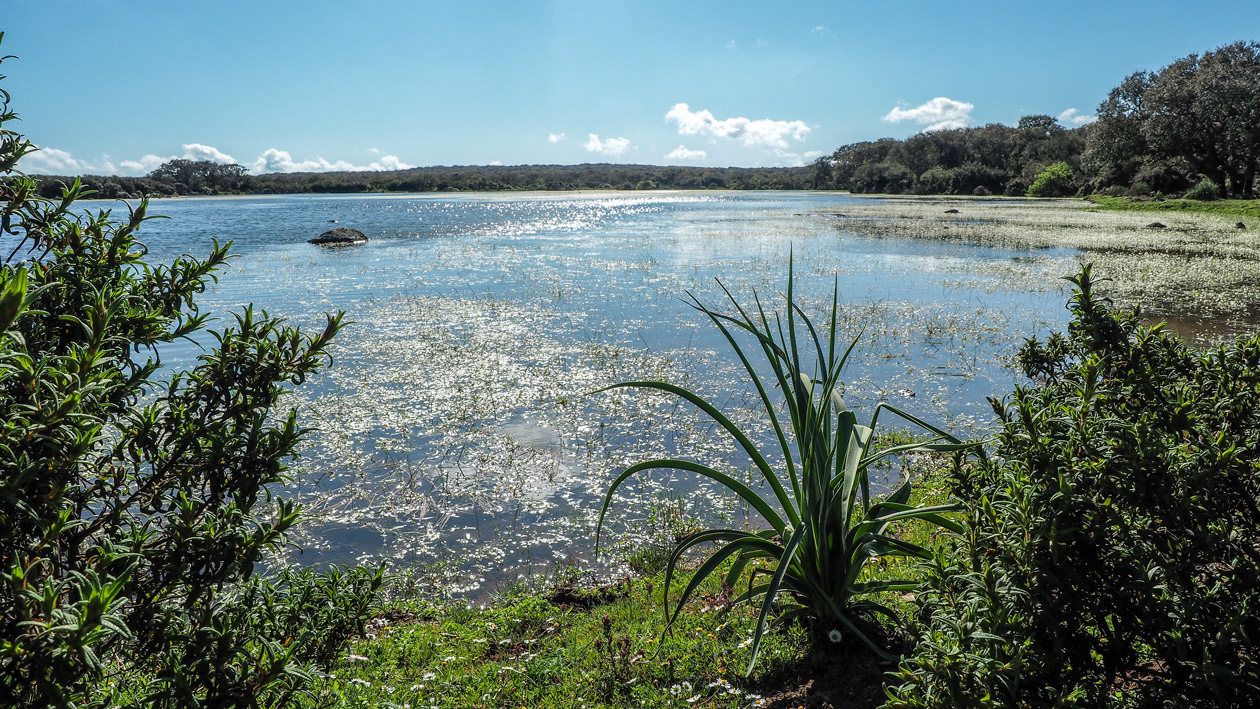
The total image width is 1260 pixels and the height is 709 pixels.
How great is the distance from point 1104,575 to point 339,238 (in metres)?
32.8

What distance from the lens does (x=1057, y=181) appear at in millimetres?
71188

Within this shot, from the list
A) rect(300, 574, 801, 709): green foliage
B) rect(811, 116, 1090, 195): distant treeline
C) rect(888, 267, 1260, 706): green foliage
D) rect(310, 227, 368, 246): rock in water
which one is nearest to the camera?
rect(888, 267, 1260, 706): green foliage

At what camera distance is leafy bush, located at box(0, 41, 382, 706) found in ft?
5.13

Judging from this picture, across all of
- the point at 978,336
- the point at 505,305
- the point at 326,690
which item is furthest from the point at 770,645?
the point at 505,305

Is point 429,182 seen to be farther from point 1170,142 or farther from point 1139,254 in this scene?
point 1139,254

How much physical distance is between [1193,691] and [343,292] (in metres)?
18.6

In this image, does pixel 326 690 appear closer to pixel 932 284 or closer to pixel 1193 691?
pixel 1193 691

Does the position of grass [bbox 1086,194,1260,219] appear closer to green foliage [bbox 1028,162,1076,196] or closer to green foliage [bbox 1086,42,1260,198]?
green foliage [bbox 1086,42,1260,198]

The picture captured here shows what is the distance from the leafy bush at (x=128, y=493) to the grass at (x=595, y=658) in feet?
3.42

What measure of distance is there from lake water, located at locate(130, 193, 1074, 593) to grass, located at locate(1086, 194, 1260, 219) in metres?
25.3

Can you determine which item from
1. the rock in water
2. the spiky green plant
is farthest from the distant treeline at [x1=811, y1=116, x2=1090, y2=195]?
the spiky green plant

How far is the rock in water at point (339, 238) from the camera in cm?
3034

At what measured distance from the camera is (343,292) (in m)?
17.8

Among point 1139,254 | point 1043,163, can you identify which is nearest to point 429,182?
point 1043,163
